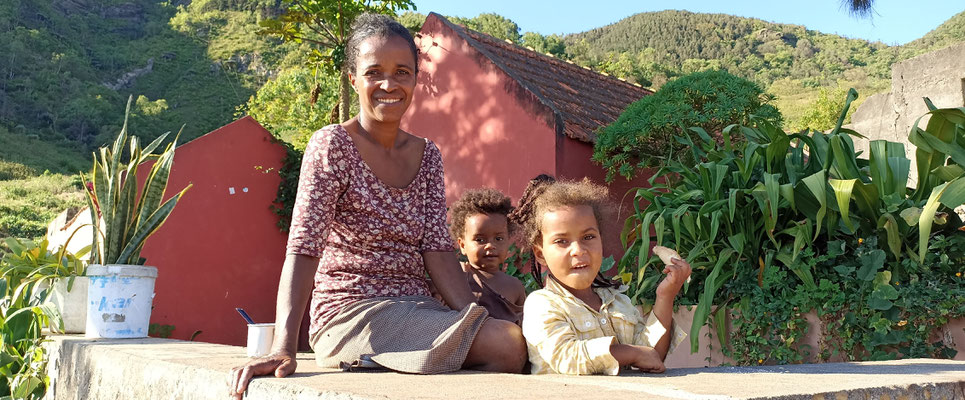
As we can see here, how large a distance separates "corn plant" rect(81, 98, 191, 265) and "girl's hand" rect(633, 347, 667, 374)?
266 centimetres

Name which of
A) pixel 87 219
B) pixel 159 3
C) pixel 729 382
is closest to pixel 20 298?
pixel 729 382

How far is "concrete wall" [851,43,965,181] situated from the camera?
21.4ft

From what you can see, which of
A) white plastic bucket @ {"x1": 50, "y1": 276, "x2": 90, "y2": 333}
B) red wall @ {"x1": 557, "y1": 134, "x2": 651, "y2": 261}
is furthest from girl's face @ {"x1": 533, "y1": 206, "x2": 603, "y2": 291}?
red wall @ {"x1": 557, "y1": 134, "x2": 651, "y2": 261}

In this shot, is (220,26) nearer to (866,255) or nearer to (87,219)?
(87,219)

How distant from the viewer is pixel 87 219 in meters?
7.23

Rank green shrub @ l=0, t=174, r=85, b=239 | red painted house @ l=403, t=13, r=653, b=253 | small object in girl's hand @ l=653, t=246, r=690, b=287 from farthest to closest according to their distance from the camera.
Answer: green shrub @ l=0, t=174, r=85, b=239 < red painted house @ l=403, t=13, r=653, b=253 < small object in girl's hand @ l=653, t=246, r=690, b=287

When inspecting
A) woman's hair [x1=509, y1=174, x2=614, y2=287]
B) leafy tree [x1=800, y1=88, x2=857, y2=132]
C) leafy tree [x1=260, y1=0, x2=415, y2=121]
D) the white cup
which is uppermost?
leafy tree [x1=800, y1=88, x2=857, y2=132]

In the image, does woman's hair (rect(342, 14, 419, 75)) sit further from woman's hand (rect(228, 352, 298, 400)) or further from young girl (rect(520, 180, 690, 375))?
woman's hand (rect(228, 352, 298, 400))

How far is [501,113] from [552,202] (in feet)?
18.1

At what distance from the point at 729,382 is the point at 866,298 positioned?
68.2 inches

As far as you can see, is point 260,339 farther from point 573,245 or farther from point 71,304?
point 71,304

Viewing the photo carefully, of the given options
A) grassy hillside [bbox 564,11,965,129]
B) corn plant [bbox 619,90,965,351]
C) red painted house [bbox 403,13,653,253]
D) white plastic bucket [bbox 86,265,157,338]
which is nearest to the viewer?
corn plant [bbox 619,90,965,351]

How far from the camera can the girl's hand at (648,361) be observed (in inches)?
77.2

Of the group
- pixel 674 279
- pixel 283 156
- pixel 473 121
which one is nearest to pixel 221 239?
pixel 283 156
